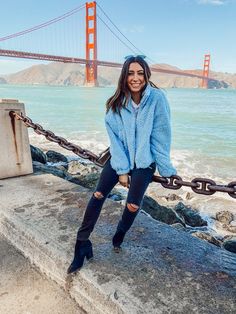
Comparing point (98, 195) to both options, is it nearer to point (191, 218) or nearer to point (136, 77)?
point (136, 77)

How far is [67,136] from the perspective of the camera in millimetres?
14812

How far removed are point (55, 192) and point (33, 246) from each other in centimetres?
79

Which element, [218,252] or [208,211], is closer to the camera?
[218,252]

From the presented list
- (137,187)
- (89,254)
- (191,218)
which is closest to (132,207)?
(137,187)

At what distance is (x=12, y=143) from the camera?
304 cm

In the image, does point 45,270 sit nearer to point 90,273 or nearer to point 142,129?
point 90,273

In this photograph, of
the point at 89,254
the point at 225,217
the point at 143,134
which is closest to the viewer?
the point at 143,134

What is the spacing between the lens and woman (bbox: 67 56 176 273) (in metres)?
1.57

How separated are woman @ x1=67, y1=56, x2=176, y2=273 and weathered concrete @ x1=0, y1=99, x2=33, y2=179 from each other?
5.53 feet

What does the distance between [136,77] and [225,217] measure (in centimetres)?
449

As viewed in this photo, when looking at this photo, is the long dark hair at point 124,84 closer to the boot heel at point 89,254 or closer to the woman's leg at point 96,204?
the woman's leg at point 96,204

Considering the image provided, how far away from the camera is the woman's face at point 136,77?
158 cm

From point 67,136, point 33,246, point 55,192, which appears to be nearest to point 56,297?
point 33,246

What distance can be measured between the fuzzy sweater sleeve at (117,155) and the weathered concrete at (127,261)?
551 mm
